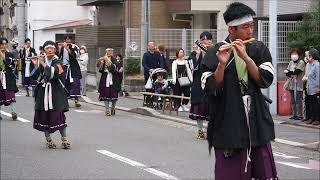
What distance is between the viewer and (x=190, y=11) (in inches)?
1020

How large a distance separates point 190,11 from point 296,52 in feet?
37.6

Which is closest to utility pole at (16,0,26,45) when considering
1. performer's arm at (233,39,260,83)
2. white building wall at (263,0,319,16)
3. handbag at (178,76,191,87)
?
white building wall at (263,0,319,16)

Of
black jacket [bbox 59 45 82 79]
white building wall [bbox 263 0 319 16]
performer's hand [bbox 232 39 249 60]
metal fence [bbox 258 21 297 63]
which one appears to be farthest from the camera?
white building wall [bbox 263 0 319 16]

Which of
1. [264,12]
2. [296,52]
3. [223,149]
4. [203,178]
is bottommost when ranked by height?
[203,178]

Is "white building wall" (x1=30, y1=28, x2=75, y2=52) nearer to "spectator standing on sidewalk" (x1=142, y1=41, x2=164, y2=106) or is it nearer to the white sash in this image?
"spectator standing on sidewalk" (x1=142, y1=41, x2=164, y2=106)

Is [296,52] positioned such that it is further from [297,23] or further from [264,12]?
[264,12]

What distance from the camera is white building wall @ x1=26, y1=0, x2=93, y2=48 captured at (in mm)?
45094

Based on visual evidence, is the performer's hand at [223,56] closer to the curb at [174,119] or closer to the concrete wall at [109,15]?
the curb at [174,119]

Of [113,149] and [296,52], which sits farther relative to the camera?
[296,52]

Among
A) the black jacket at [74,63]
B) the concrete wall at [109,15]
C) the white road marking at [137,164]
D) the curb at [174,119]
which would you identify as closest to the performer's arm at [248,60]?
the white road marking at [137,164]

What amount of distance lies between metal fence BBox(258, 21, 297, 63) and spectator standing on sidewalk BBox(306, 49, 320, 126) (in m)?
3.26

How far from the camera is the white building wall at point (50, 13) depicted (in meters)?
45.1

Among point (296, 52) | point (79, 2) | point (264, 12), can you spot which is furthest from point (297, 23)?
point (79, 2)

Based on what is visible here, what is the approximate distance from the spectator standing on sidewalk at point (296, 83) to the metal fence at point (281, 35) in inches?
86.9
